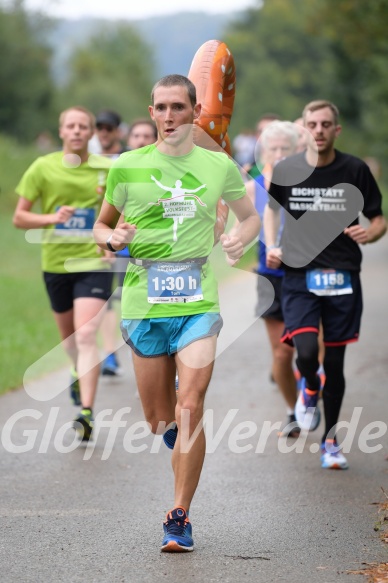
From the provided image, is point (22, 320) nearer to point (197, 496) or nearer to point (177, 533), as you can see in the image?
point (197, 496)

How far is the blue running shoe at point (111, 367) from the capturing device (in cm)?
1154

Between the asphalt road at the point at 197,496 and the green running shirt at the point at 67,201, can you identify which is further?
the green running shirt at the point at 67,201

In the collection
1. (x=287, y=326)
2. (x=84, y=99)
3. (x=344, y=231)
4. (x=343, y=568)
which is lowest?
(x=343, y=568)

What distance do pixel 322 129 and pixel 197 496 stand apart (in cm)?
248

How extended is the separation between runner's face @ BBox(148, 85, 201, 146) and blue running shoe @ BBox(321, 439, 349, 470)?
2.65 m

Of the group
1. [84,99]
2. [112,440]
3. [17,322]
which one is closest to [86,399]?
[112,440]

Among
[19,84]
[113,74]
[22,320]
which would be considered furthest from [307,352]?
[113,74]

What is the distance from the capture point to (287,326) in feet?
25.9

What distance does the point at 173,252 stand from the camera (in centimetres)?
593

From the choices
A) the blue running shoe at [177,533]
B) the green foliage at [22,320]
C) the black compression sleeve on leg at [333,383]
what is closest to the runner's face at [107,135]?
the green foliage at [22,320]

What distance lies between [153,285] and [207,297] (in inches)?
10.6

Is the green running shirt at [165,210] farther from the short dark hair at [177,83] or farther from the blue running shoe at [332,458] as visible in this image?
the blue running shoe at [332,458]

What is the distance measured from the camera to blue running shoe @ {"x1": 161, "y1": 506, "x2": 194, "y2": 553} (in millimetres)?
5672

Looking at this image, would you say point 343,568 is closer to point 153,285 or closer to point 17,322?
point 153,285
